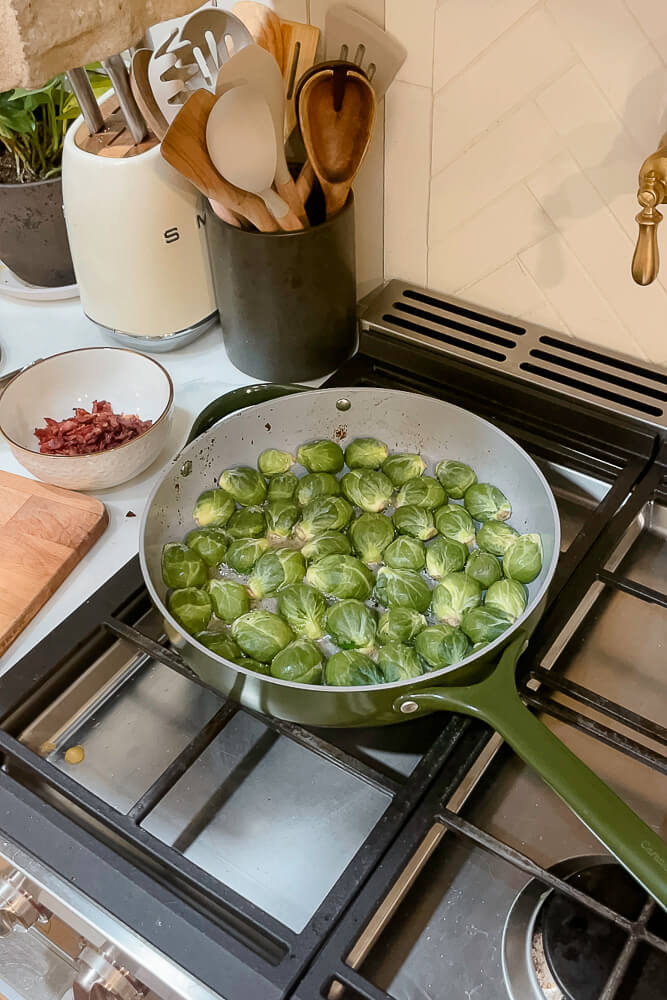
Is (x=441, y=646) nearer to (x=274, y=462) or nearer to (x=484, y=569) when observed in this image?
(x=484, y=569)

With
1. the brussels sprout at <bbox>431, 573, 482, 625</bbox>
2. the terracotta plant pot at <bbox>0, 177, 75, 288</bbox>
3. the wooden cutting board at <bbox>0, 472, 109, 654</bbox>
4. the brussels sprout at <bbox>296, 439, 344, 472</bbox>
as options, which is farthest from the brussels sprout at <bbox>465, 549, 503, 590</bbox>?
the terracotta plant pot at <bbox>0, 177, 75, 288</bbox>

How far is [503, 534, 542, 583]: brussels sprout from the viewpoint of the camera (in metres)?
0.94

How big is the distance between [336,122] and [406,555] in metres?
0.51

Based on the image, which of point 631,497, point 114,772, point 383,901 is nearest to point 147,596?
point 114,772

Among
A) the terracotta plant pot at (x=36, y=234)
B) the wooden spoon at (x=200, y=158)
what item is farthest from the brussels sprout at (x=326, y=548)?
the terracotta plant pot at (x=36, y=234)

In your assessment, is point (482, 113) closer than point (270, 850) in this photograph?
No

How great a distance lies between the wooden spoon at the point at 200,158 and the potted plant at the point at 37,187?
374mm

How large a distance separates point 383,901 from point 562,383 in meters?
0.65

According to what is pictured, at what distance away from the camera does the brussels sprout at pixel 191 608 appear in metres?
0.92

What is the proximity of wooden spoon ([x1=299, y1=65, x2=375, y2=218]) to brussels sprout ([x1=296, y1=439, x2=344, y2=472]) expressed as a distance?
1.01 feet

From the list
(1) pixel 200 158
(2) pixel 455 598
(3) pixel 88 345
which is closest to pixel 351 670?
(2) pixel 455 598

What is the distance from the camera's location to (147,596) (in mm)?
978

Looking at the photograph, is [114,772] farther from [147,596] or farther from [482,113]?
[482,113]

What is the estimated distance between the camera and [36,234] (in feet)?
4.43
